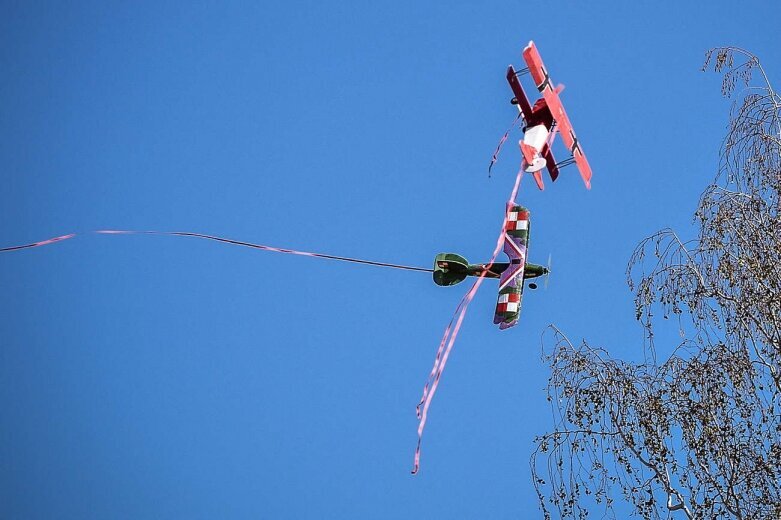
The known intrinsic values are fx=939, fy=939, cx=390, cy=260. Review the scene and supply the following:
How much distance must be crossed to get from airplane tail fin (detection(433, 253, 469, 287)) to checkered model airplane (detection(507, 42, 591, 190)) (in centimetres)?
125

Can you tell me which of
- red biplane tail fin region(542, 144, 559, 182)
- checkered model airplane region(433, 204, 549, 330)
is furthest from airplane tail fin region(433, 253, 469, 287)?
red biplane tail fin region(542, 144, 559, 182)

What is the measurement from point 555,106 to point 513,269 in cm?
180

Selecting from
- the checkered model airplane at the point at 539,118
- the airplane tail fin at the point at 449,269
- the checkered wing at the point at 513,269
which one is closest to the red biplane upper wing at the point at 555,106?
the checkered model airplane at the point at 539,118

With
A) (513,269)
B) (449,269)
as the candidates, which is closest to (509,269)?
(513,269)

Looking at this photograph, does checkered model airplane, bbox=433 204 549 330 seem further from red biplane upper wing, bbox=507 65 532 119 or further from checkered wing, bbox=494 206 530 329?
red biplane upper wing, bbox=507 65 532 119

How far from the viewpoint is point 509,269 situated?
991 centimetres

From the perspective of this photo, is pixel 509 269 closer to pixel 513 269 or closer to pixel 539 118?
pixel 513 269

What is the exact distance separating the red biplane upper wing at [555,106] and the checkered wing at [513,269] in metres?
0.98

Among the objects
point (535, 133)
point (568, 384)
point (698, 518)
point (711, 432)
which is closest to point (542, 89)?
point (535, 133)

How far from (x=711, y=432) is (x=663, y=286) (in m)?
1.52

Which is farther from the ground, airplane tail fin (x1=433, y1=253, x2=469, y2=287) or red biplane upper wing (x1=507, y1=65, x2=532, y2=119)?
red biplane upper wing (x1=507, y1=65, x2=532, y2=119)

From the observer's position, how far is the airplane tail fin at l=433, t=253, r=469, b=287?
1048 centimetres

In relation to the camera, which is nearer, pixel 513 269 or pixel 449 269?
pixel 513 269

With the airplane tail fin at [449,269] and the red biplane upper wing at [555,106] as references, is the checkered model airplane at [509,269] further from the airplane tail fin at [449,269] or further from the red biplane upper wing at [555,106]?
the red biplane upper wing at [555,106]
